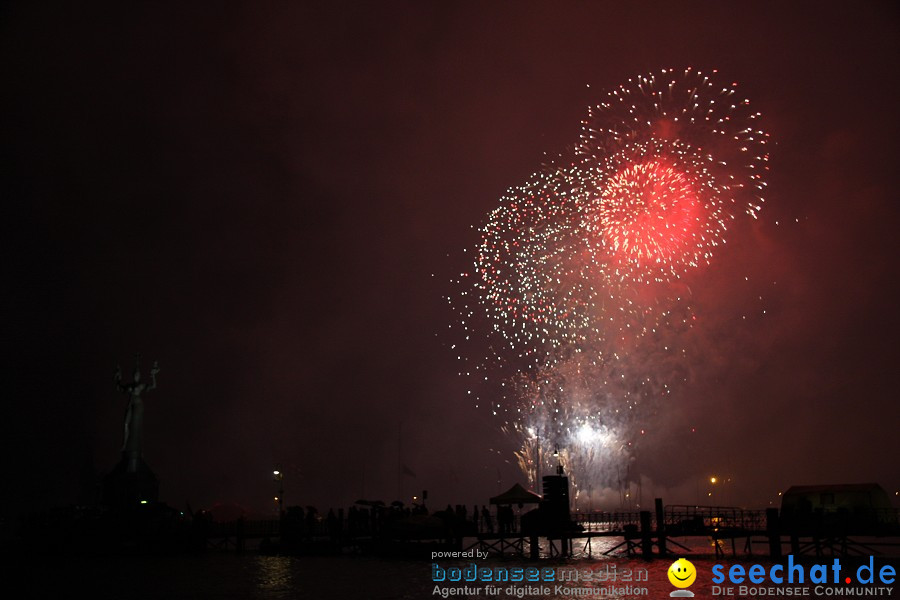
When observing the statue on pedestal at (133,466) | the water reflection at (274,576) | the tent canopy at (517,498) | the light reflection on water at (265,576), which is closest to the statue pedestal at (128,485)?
the statue on pedestal at (133,466)

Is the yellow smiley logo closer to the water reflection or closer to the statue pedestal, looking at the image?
the water reflection

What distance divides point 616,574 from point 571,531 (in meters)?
6.63

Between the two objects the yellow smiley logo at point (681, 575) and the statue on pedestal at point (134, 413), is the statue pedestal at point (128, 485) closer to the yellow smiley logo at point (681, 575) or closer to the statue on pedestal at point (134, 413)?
the statue on pedestal at point (134, 413)

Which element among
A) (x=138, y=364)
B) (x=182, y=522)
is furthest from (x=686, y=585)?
(x=138, y=364)

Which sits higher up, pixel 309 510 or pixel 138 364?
pixel 138 364

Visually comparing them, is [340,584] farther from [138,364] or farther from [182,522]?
[138,364]

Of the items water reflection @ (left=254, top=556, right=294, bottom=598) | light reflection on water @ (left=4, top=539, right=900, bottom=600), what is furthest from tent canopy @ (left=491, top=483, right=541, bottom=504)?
water reflection @ (left=254, top=556, right=294, bottom=598)

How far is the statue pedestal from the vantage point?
61.0 metres

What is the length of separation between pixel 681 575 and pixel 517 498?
12.8 m

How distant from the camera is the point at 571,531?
40781mm

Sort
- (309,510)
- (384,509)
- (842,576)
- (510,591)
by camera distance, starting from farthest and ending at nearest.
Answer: (309,510)
(384,509)
(842,576)
(510,591)

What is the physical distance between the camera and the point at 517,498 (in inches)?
1686

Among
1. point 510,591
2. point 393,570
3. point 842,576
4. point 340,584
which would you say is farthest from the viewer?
point 393,570

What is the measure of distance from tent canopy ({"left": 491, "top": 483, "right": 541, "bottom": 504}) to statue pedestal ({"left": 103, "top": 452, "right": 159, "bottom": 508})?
105 ft
